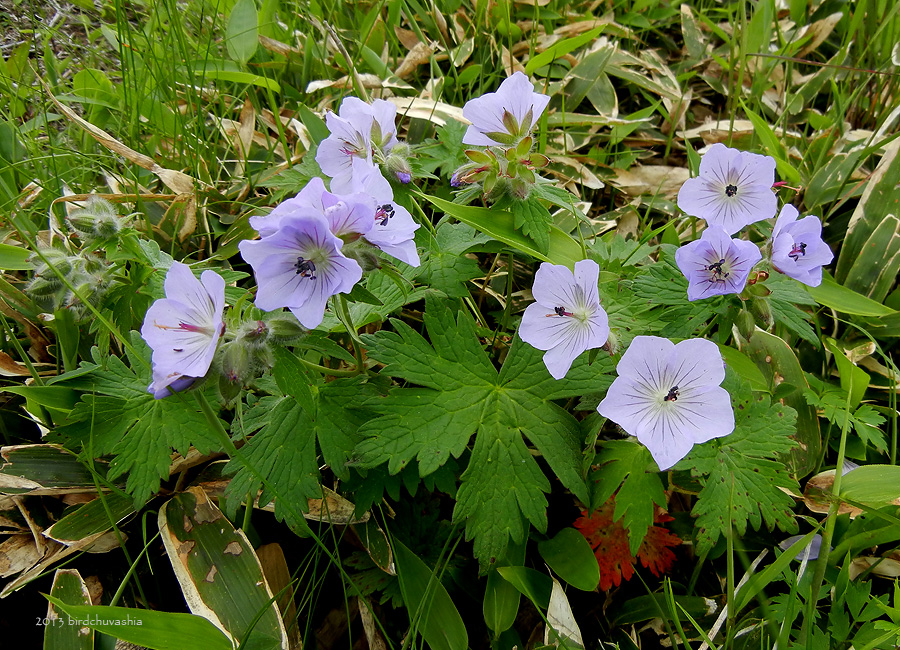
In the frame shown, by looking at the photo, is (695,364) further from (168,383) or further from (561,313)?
(168,383)

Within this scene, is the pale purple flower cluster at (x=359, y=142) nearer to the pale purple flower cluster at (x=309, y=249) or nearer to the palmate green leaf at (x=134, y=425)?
the pale purple flower cluster at (x=309, y=249)

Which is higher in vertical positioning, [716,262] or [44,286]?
[716,262]

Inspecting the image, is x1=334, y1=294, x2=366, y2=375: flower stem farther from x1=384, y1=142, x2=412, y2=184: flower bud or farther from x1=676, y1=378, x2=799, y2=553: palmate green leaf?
x1=676, y1=378, x2=799, y2=553: palmate green leaf

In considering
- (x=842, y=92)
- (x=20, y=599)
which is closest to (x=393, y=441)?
(x=20, y=599)

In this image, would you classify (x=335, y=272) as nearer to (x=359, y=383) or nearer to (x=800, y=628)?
(x=359, y=383)

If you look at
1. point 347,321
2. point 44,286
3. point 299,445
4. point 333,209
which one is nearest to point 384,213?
point 333,209

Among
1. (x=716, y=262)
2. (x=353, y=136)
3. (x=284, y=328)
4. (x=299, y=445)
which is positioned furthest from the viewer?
(x=353, y=136)
